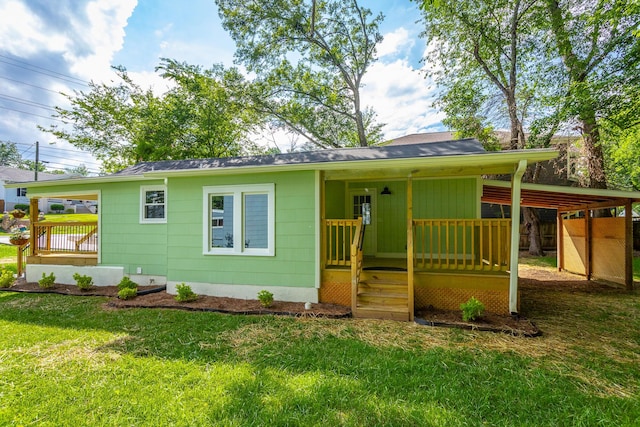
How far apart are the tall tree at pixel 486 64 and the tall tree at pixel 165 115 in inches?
383

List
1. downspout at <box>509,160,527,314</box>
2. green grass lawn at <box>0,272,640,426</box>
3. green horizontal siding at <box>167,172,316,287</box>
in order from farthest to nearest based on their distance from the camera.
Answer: green horizontal siding at <box>167,172,316,287</box> → downspout at <box>509,160,527,314</box> → green grass lawn at <box>0,272,640,426</box>

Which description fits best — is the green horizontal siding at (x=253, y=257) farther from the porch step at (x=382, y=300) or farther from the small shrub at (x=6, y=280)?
the small shrub at (x=6, y=280)

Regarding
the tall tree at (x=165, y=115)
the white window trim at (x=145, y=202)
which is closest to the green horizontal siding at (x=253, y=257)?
the white window trim at (x=145, y=202)

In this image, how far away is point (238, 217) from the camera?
19.1 ft

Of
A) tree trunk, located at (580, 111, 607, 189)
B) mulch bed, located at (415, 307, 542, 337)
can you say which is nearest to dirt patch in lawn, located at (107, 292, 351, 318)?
mulch bed, located at (415, 307, 542, 337)

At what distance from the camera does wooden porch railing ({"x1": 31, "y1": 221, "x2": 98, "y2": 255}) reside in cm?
796

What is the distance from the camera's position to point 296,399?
2562 millimetres

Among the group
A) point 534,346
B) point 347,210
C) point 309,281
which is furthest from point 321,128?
point 534,346

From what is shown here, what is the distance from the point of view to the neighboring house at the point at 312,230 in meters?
4.91

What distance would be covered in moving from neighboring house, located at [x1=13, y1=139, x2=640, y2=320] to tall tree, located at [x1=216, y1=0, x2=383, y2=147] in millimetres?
8804

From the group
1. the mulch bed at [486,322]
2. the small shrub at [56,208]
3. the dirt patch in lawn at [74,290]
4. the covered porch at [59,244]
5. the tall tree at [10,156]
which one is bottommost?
the dirt patch in lawn at [74,290]

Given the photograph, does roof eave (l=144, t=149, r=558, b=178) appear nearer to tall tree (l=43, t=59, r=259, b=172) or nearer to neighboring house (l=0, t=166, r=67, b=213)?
tall tree (l=43, t=59, r=259, b=172)

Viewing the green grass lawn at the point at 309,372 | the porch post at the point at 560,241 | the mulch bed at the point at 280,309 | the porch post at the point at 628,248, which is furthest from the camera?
the porch post at the point at 560,241

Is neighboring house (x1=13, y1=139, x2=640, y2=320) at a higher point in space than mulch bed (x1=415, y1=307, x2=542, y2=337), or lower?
higher
